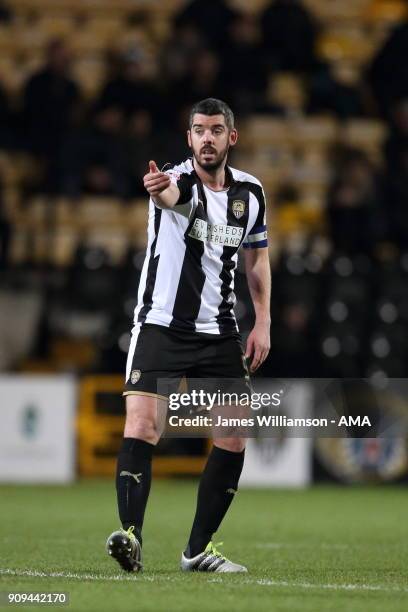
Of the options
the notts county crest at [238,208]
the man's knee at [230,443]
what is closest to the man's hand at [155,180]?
the notts county crest at [238,208]

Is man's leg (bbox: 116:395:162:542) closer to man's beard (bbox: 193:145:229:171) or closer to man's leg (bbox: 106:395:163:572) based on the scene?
man's leg (bbox: 106:395:163:572)

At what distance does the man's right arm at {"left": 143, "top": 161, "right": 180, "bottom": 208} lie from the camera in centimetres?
575

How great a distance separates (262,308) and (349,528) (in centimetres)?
317

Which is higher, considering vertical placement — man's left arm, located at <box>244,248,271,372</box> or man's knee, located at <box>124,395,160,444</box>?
man's left arm, located at <box>244,248,271,372</box>

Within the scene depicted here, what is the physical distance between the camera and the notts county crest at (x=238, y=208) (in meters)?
6.29

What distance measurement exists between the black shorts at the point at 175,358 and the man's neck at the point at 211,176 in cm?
64

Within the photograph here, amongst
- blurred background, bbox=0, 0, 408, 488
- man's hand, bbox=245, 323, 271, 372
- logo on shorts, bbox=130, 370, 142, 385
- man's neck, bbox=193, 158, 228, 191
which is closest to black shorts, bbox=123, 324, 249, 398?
logo on shorts, bbox=130, 370, 142, 385

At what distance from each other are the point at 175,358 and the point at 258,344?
1.45 ft

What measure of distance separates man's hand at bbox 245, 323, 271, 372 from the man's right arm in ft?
2.59

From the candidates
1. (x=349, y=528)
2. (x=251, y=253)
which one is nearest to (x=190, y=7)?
(x=349, y=528)

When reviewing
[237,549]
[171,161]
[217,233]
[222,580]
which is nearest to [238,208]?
[217,233]

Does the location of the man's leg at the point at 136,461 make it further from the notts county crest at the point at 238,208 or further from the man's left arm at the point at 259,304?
the notts county crest at the point at 238,208

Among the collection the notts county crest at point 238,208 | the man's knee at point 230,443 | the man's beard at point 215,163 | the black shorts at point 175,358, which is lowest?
the man's knee at point 230,443

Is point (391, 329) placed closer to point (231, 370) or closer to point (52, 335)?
point (52, 335)
